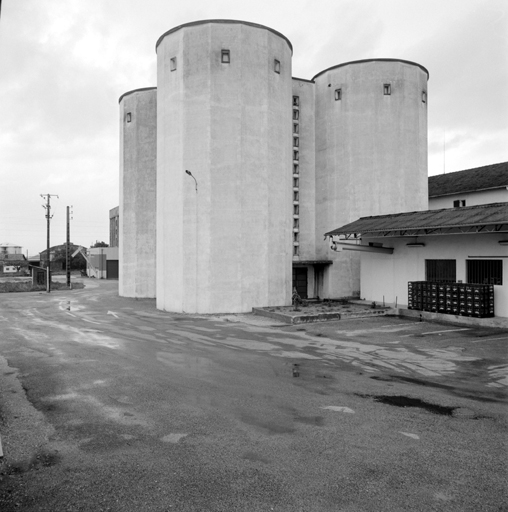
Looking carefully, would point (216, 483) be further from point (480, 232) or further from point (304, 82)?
point (304, 82)

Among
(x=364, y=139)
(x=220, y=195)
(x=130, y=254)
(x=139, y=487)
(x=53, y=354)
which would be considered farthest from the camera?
(x=130, y=254)

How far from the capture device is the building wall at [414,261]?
20.6m

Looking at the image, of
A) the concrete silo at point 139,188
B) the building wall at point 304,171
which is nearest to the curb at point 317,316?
the building wall at point 304,171

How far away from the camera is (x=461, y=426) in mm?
7578

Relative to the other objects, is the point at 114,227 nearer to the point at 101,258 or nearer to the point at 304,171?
the point at 101,258

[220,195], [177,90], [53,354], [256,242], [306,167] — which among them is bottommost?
[53,354]

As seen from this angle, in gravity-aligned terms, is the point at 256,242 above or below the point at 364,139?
below

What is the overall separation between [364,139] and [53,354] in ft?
78.8

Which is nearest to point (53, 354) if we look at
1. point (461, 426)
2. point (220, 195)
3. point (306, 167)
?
point (461, 426)

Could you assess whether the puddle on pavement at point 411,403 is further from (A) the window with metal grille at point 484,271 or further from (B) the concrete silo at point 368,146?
(B) the concrete silo at point 368,146

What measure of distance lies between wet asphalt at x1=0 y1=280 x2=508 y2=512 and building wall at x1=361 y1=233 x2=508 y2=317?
655 centimetres

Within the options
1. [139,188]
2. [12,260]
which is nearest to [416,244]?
[139,188]

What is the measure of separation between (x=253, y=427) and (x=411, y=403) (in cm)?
337

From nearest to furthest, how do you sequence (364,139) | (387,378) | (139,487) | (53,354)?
(139,487), (387,378), (53,354), (364,139)
